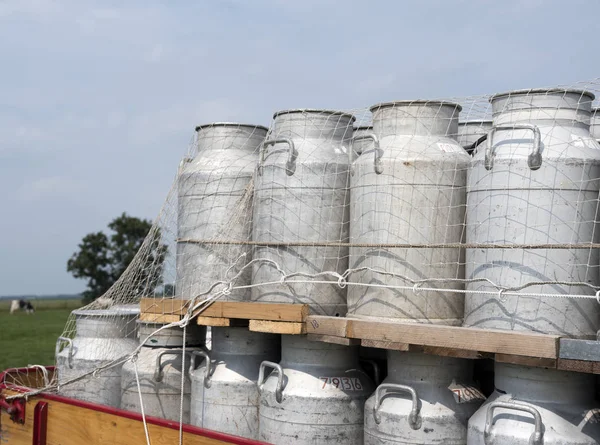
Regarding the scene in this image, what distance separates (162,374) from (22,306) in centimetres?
4232

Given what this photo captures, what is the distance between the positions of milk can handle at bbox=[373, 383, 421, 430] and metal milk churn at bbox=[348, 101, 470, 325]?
433 mm

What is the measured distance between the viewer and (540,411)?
4176 mm

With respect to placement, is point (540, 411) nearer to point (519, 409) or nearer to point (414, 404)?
point (519, 409)

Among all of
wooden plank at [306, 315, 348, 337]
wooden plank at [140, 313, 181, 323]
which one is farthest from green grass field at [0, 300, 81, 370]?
A: wooden plank at [306, 315, 348, 337]

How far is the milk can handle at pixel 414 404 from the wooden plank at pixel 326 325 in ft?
1.36

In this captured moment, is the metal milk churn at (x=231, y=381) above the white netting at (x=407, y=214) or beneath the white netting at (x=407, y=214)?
beneath

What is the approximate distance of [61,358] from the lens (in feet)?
23.5

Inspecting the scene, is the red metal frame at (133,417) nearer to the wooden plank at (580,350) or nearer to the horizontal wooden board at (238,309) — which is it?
the horizontal wooden board at (238,309)

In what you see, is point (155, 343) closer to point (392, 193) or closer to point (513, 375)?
point (392, 193)

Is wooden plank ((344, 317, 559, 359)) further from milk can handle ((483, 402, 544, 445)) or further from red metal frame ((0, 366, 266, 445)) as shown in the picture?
red metal frame ((0, 366, 266, 445))

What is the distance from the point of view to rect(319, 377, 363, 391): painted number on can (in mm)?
5266

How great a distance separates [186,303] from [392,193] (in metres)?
1.87

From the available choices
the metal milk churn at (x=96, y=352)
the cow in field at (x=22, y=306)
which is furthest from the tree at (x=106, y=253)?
the metal milk churn at (x=96, y=352)

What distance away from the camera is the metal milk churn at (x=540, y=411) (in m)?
4.06
